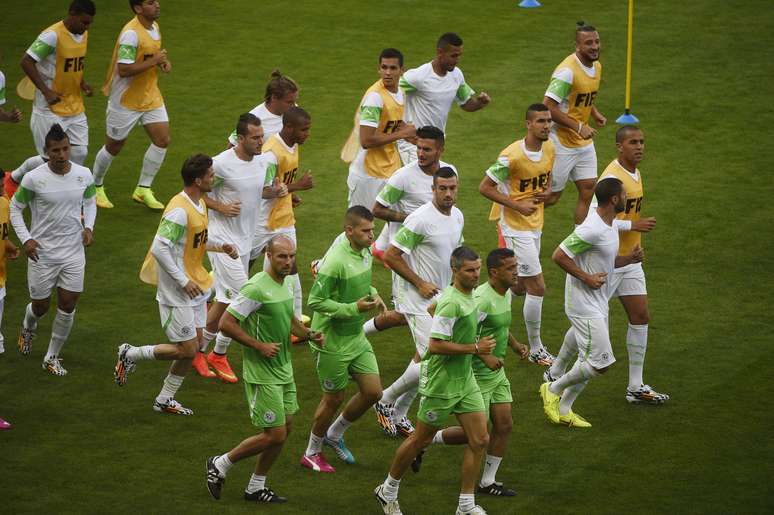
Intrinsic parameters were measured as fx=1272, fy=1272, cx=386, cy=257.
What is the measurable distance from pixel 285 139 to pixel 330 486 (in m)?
3.91

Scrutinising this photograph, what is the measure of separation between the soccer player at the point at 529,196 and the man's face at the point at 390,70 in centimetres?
183

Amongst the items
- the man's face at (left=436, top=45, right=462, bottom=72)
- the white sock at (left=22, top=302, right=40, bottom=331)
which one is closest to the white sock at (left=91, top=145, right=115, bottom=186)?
the white sock at (left=22, top=302, right=40, bottom=331)

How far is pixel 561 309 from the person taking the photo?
1409 centimetres

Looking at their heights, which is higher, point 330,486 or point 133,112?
point 133,112

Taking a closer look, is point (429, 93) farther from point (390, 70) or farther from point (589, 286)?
point (589, 286)

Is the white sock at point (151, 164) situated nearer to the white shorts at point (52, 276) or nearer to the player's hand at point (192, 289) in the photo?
the white shorts at point (52, 276)

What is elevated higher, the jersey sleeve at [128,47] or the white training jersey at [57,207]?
the jersey sleeve at [128,47]

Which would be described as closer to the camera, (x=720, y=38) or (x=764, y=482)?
(x=764, y=482)

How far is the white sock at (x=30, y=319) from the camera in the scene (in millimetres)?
12258

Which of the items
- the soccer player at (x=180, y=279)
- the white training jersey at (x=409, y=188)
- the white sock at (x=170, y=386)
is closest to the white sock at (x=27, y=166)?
the soccer player at (x=180, y=279)

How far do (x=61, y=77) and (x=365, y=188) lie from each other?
159 inches

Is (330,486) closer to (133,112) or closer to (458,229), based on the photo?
(458,229)

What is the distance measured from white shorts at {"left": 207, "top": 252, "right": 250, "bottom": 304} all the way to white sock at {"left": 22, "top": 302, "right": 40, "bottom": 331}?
1793mm

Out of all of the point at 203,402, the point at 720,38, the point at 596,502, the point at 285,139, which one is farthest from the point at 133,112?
the point at 720,38
